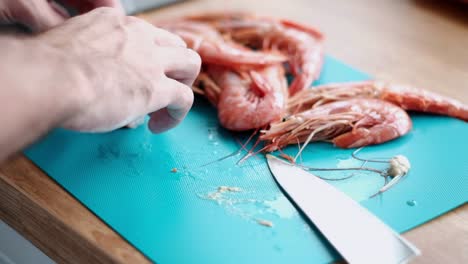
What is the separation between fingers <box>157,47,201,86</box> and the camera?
3.39 feet

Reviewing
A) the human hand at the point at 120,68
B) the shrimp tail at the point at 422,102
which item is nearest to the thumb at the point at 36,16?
the human hand at the point at 120,68

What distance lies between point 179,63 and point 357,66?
655mm

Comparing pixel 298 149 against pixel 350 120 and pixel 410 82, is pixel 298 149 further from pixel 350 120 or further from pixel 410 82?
pixel 410 82

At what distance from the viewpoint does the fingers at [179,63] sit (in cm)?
103

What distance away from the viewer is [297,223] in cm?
106

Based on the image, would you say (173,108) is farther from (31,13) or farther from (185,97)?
(31,13)

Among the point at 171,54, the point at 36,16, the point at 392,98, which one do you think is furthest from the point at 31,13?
the point at 392,98

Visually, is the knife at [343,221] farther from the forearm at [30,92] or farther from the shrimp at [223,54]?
the forearm at [30,92]

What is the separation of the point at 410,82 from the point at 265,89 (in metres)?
0.39

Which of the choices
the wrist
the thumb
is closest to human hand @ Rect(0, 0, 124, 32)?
the thumb

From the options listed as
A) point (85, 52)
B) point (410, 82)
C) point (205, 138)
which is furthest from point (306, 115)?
point (85, 52)

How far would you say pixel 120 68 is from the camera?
92cm

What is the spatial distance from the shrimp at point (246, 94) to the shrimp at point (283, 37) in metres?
0.06

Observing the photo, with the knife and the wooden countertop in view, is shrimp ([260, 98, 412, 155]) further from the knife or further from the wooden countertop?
the wooden countertop
